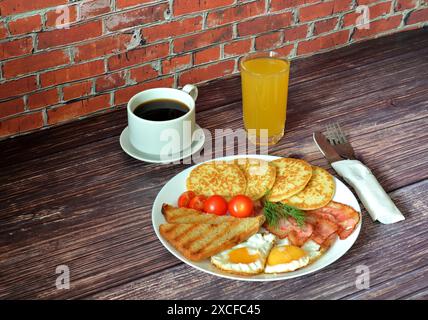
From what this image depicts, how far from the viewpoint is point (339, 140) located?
150 cm

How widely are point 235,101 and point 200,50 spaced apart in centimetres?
17

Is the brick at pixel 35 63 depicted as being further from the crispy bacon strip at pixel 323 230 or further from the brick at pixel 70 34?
the crispy bacon strip at pixel 323 230

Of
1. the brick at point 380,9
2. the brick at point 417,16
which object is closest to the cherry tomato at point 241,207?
the brick at point 380,9

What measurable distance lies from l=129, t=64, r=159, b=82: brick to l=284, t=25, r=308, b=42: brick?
0.38m

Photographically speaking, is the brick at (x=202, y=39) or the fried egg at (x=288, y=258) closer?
the fried egg at (x=288, y=258)

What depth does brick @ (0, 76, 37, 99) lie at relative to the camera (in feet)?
4.97

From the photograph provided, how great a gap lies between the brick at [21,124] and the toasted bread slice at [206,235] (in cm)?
54

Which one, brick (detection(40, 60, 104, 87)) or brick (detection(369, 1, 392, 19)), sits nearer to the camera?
brick (detection(40, 60, 104, 87))

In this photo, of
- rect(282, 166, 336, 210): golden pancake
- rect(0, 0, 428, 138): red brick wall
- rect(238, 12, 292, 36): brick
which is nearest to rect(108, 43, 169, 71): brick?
rect(0, 0, 428, 138): red brick wall

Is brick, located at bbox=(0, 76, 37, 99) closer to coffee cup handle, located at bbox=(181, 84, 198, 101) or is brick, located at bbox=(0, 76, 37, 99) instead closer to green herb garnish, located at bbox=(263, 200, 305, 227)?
coffee cup handle, located at bbox=(181, 84, 198, 101)

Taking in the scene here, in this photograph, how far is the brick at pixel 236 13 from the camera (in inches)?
66.4

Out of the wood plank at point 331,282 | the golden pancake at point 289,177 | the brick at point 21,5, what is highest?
the brick at point 21,5

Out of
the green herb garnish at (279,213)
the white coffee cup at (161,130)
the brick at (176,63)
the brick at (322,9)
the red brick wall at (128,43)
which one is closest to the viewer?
the green herb garnish at (279,213)

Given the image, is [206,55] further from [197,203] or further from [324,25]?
[197,203]
